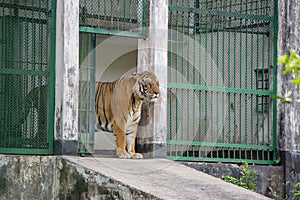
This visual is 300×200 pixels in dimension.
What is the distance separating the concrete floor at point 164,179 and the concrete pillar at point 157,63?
26 centimetres

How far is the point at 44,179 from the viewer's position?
19.8 ft

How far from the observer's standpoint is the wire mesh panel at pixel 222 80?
7.21m

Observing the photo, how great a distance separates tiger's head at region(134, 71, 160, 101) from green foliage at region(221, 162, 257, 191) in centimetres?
127

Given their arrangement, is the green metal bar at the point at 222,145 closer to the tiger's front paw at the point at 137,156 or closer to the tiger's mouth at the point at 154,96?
the tiger's front paw at the point at 137,156

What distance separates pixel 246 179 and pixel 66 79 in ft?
8.15

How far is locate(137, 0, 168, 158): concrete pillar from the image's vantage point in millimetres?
6762

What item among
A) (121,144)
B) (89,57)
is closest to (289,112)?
(121,144)

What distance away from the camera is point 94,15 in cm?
676

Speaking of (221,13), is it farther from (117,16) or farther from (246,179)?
(246,179)

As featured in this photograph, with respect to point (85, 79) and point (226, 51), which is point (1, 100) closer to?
point (85, 79)

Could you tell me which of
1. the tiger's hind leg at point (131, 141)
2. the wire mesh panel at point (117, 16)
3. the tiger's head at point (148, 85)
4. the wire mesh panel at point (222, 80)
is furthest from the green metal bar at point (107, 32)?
the tiger's hind leg at point (131, 141)

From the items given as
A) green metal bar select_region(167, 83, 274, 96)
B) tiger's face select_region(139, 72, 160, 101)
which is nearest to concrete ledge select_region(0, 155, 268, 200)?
tiger's face select_region(139, 72, 160, 101)

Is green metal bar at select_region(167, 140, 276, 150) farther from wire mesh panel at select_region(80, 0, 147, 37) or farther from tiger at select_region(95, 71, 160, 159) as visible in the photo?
wire mesh panel at select_region(80, 0, 147, 37)

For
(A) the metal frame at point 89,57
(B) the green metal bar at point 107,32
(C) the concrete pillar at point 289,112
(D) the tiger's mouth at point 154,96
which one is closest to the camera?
(B) the green metal bar at point 107,32
